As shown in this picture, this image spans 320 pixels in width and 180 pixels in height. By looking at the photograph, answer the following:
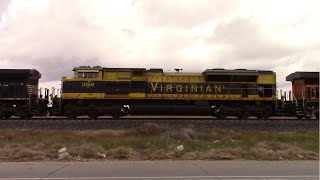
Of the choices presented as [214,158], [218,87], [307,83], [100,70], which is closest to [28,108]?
[100,70]

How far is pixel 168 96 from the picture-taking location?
3016 centimetres

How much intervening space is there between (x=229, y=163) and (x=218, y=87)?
18440 millimetres

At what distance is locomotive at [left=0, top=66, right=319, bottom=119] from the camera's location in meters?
29.2

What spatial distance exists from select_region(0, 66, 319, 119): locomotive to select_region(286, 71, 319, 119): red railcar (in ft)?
0.25

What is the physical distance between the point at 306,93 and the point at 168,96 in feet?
35.6

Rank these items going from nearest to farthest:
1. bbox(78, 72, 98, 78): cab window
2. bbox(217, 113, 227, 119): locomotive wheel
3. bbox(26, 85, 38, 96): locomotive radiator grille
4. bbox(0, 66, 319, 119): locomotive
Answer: bbox(0, 66, 319, 119): locomotive < bbox(217, 113, 227, 119): locomotive wheel < bbox(26, 85, 38, 96): locomotive radiator grille < bbox(78, 72, 98, 78): cab window

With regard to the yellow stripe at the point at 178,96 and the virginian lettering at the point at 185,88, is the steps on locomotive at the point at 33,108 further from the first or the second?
the virginian lettering at the point at 185,88

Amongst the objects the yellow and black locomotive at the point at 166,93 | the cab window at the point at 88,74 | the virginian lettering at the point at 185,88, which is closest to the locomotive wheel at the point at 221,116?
the yellow and black locomotive at the point at 166,93

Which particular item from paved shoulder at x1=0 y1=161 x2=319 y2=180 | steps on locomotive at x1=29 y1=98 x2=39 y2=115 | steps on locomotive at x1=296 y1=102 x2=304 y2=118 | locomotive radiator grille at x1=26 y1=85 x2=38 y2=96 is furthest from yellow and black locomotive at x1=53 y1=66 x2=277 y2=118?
paved shoulder at x1=0 y1=161 x2=319 y2=180

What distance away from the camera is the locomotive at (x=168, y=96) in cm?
2919

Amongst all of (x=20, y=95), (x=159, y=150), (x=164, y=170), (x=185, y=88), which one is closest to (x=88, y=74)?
(x=20, y=95)

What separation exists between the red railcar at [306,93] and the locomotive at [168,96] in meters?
0.07

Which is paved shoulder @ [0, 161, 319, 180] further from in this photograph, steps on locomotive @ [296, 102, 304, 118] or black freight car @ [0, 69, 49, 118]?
steps on locomotive @ [296, 102, 304, 118]

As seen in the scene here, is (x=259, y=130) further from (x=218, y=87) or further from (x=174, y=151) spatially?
(x=174, y=151)
